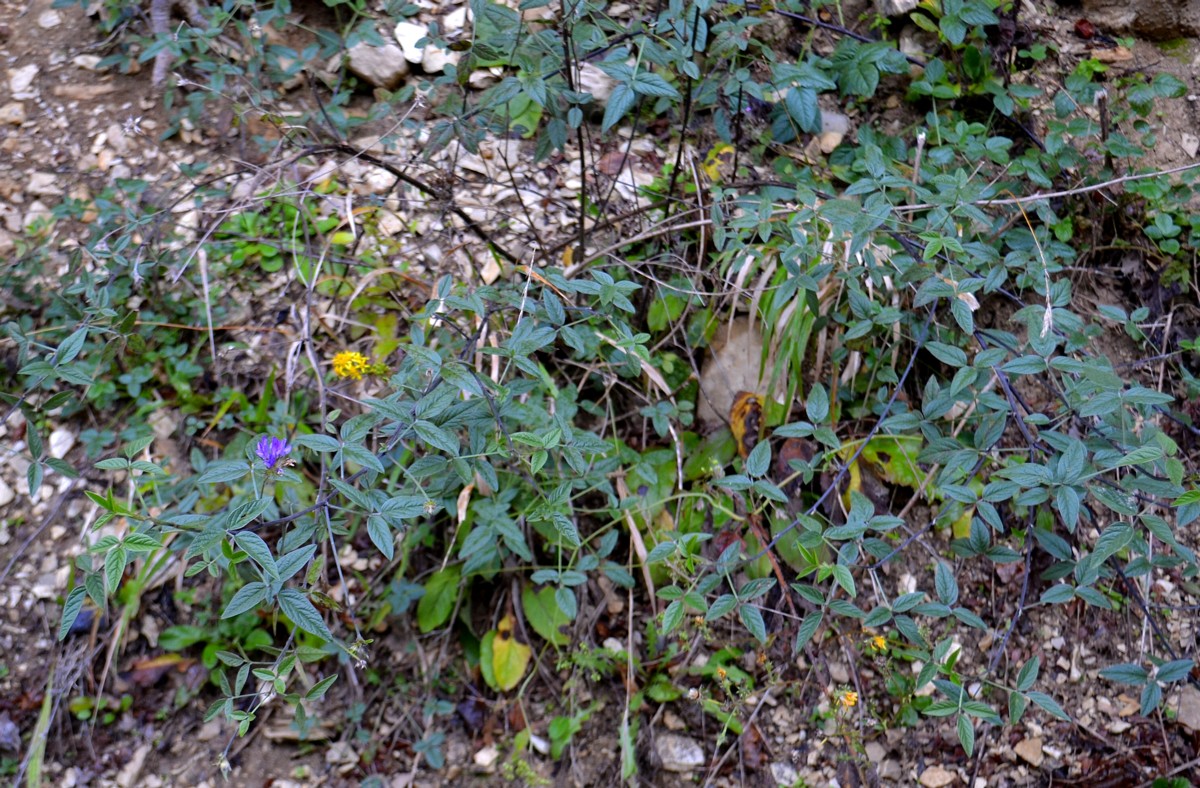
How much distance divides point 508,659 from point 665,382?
2.78 ft

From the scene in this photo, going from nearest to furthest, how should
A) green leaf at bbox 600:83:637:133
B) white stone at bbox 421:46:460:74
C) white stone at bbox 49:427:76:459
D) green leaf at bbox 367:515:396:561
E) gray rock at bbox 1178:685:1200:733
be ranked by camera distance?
green leaf at bbox 367:515:396:561 < green leaf at bbox 600:83:637:133 < gray rock at bbox 1178:685:1200:733 < white stone at bbox 49:427:76:459 < white stone at bbox 421:46:460:74

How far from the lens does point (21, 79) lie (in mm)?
3049

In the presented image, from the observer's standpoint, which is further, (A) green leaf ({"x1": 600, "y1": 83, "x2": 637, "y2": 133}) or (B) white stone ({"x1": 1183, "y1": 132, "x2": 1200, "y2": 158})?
(B) white stone ({"x1": 1183, "y1": 132, "x2": 1200, "y2": 158})

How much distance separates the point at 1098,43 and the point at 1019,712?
231 centimetres

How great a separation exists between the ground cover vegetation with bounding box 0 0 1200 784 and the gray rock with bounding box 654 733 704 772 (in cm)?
Result: 4

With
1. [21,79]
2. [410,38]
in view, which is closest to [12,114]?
[21,79]

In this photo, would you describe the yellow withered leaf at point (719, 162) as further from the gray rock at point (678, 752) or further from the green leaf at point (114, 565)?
the green leaf at point (114, 565)

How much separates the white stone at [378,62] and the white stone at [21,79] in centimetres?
112

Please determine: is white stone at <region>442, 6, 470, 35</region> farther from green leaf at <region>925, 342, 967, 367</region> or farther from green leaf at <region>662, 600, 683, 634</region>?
green leaf at <region>662, 600, 683, 634</region>

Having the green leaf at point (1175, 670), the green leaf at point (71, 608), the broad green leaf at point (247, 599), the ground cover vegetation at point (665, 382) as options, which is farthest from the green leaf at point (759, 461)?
the green leaf at point (71, 608)

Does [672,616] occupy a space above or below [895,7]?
below

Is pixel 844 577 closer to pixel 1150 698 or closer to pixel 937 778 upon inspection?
pixel 1150 698

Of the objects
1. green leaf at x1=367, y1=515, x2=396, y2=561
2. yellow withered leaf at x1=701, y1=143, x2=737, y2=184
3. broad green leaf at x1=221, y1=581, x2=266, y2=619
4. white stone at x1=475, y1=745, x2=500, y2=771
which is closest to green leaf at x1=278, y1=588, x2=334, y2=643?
broad green leaf at x1=221, y1=581, x2=266, y2=619

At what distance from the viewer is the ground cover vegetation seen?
176cm
